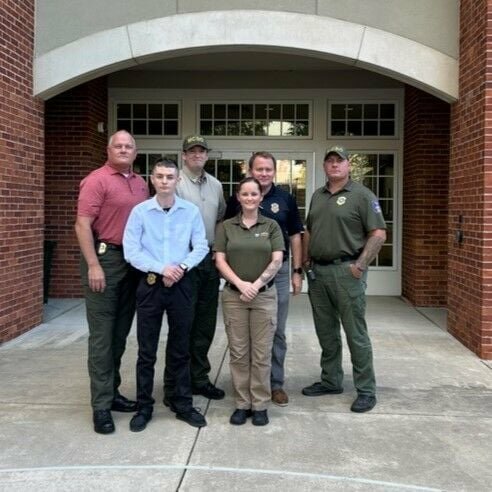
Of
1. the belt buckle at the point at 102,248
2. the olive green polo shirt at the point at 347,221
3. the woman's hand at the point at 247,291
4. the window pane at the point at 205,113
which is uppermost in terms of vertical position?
the window pane at the point at 205,113

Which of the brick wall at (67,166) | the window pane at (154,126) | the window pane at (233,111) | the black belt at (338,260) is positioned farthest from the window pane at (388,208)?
the black belt at (338,260)

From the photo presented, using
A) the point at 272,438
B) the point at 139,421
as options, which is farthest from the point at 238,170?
the point at 272,438

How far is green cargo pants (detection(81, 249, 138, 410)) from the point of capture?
165 inches

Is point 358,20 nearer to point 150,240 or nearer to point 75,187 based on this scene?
point 150,240

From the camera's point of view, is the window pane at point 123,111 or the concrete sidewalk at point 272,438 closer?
the concrete sidewalk at point 272,438

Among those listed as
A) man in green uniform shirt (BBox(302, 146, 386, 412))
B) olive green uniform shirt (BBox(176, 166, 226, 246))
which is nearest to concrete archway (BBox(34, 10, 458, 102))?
man in green uniform shirt (BBox(302, 146, 386, 412))

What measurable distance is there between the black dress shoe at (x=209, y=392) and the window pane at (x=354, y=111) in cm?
642

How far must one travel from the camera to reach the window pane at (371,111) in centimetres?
1001

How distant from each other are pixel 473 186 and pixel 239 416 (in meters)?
3.63

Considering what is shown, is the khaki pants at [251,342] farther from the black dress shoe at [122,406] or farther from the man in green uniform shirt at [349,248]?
the black dress shoe at [122,406]

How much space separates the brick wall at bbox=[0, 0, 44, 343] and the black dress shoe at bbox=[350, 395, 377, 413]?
3931mm

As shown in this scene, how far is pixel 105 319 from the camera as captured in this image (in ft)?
13.8

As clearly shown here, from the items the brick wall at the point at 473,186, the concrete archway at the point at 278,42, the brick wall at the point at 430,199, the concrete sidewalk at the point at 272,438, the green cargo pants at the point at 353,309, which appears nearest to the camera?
the concrete sidewalk at the point at 272,438

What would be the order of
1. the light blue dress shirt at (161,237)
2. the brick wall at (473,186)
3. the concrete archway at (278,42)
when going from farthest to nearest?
the concrete archway at (278,42) → the brick wall at (473,186) → the light blue dress shirt at (161,237)
